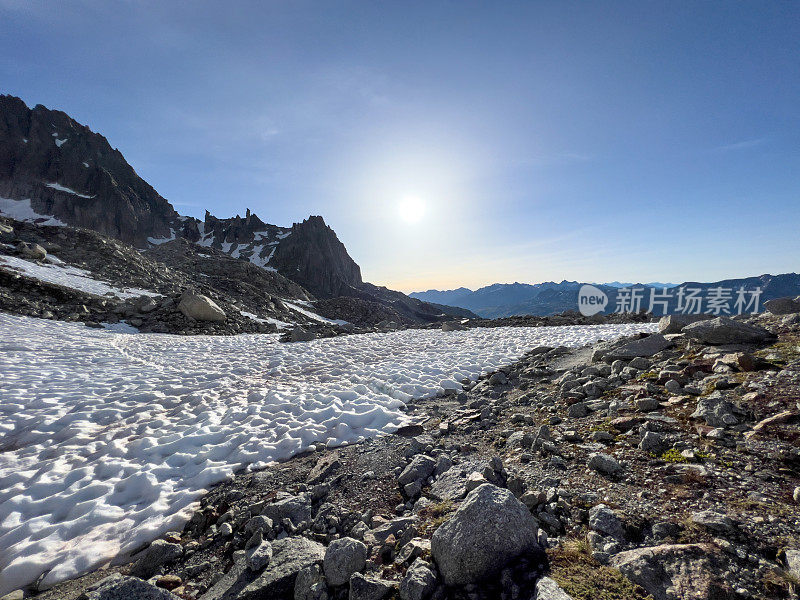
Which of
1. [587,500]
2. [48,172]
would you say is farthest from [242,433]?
[48,172]

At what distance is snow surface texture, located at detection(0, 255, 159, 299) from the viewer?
2123 cm

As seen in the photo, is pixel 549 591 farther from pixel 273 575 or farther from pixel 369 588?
pixel 273 575

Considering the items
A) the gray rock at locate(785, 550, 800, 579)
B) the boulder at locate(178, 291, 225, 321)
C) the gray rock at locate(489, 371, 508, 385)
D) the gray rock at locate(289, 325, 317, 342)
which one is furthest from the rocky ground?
the boulder at locate(178, 291, 225, 321)

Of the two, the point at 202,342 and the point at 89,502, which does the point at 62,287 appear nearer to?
the point at 202,342

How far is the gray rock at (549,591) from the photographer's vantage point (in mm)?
2225

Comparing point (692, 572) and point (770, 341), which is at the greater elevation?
point (770, 341)

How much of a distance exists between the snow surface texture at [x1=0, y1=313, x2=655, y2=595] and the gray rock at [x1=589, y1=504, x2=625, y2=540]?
4835 mm

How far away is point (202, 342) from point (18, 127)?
652ft

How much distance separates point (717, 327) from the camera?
7031 mm

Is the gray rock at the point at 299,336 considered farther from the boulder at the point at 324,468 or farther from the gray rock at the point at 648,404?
the gray rock at the point at 648,404

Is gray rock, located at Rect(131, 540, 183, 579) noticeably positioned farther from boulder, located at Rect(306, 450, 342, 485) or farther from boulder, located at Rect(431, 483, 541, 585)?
boulder, located at Rect(431, 483, 541, 585)

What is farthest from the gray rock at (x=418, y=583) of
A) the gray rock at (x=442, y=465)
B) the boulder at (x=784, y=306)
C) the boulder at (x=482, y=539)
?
the boulder at (x=784, y=306)

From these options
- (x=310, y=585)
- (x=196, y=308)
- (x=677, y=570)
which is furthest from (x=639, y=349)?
(x=196, y=308)

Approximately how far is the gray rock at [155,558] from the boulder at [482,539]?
3173 millimetres
